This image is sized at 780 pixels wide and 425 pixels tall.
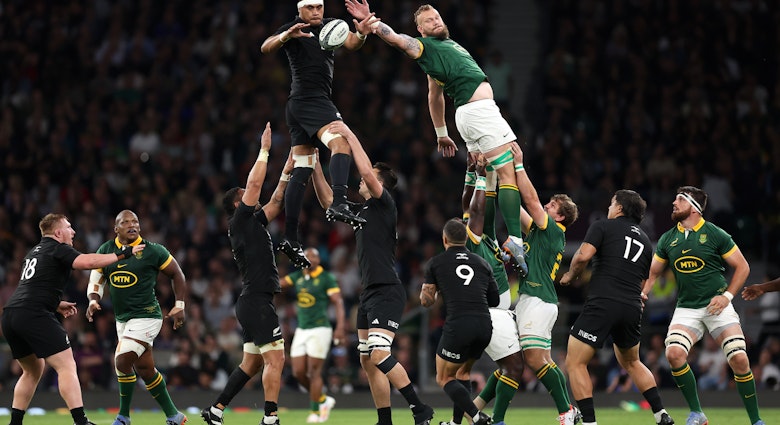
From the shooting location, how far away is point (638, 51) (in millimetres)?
22953

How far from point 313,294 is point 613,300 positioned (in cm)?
612

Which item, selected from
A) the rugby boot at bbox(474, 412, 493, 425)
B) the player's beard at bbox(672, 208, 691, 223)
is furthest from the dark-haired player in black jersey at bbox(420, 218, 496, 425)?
the player's beard at bbox(672, 208, 691, 223)

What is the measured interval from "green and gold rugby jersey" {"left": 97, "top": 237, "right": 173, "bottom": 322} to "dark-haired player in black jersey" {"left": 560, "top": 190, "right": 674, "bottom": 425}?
4594 millimetres

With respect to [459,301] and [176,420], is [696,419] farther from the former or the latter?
[176,420]

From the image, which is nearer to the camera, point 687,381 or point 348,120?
point 687,381

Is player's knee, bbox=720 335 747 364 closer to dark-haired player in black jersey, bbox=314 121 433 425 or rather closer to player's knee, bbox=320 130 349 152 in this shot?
dark-haired player in black jersey, bbox=314 121 433 425

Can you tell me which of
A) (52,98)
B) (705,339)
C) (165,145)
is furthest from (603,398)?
(52,98)

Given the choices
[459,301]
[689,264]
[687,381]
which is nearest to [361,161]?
[459,301]

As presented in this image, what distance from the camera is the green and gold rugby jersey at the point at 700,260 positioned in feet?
40.0

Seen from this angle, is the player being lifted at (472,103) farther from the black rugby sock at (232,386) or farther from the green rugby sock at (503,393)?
the black rugby sock at (232,386)

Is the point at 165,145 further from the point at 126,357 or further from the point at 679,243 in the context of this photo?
the point at 679,243

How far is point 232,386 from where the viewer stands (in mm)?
12102

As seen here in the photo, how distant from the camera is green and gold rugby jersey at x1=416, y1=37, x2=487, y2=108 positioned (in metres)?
11.6

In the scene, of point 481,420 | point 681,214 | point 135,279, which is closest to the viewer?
point 481,420
